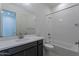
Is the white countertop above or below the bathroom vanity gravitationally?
above

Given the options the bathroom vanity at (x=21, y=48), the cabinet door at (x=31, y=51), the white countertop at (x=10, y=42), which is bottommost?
the cabinet door at (x=31, y=51)

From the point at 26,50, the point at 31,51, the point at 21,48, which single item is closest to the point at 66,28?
the point at 31,51

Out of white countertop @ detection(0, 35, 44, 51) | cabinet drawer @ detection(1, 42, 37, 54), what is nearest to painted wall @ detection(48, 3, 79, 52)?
white countertop @ detection(0, 35, 44, 51)

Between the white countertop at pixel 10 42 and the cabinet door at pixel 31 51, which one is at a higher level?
the white countertop at pixel 10 42

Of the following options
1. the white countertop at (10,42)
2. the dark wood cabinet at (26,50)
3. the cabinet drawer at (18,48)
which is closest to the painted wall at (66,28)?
the dark wood cabinet at (26,50)

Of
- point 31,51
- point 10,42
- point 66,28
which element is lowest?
point 31,51

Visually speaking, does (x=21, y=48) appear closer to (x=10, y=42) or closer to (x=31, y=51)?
(x=10, y=42)

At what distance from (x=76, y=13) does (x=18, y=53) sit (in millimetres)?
2346

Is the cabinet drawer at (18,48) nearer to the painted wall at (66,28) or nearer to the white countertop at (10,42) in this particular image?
the white countertop at (10,42)

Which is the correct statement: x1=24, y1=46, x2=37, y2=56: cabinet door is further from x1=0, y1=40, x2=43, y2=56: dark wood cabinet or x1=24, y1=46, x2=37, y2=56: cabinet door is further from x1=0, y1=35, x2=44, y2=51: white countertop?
x1=0, y1=35, x2=44, y2=51: white countertop

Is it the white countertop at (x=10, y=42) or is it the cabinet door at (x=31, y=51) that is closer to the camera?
the white countertop at (x=10, y=42)

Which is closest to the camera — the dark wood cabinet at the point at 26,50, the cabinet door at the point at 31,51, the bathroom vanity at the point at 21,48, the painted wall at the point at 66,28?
the bathroom vanity at the point at 21,48

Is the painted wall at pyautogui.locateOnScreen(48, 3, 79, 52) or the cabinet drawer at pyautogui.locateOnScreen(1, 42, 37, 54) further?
the painted wall at pyautogui.locateOnScreen(48, 3, 79, 52)

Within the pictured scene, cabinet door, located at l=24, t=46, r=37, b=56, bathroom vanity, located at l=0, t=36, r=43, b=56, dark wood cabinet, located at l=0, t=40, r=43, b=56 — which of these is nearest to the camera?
bathroom vanity, located at l=0, t=36, r=43, b=56
